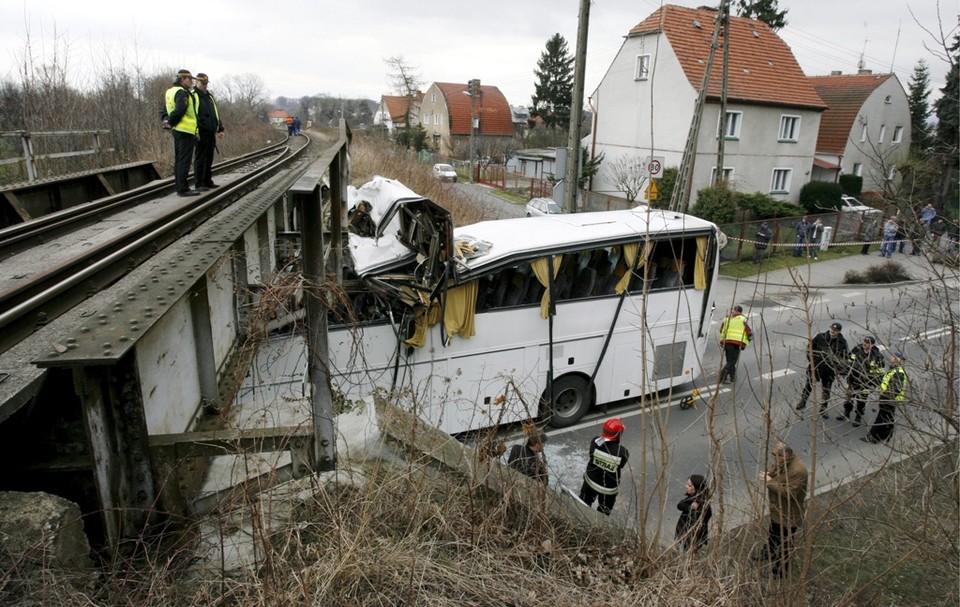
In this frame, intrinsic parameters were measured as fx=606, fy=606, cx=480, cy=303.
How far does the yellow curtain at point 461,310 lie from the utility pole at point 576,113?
6.32 m

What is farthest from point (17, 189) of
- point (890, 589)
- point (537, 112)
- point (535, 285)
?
point (537, 112)

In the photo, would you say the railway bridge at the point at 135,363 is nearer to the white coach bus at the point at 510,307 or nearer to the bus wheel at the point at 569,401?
the white coach bus at the point at 510,307

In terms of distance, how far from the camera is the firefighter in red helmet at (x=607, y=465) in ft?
20.4

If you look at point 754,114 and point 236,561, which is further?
point 754,114

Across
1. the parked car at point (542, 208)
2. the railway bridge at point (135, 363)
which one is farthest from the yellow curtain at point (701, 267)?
the parked car at point (542, 208)

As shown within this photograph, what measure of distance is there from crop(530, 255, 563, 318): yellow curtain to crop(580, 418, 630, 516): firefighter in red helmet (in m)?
2.46

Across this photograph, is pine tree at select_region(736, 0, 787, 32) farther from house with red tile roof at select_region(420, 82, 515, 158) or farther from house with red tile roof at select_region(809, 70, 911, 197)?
house with red tile roof at select_region(420, 82, 515, 158)

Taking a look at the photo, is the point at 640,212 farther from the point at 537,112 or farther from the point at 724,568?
the point at 537,112

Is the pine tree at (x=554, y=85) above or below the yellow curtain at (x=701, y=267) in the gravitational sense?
above

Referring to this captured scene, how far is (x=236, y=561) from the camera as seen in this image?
3.43 m

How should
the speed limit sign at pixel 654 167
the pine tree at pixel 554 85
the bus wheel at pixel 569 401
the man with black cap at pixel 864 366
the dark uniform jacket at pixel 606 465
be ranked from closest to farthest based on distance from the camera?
the speed limit sign at pixel 654 167
the dark uniform jacket at pixel 606 465
the man with black cap at pixel 864 366
the bus wheel at pixel 569 401
the pine tree at pixel 554 85

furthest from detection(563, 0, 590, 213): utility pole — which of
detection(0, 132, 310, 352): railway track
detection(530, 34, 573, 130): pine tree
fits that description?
detection(530, 34, 573, 130): pine tree

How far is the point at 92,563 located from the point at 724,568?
3678mm

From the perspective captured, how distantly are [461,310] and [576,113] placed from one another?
7.19m
